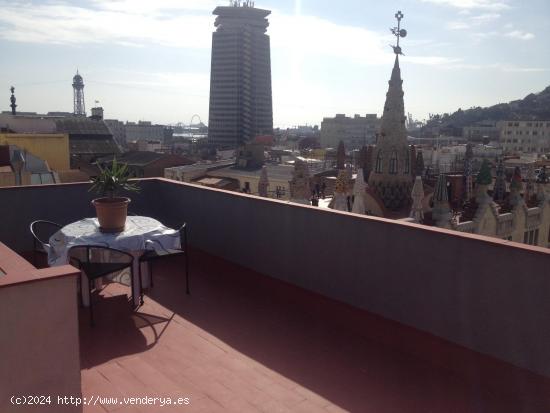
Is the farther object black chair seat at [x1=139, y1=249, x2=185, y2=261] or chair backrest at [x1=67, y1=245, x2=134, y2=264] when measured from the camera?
black chair seat at [x1=139, y1=249, x2=185, y2=261]

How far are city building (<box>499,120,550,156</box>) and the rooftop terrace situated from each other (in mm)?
105138

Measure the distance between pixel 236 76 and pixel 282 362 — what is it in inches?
5175

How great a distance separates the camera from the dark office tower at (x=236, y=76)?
13050 centimetres

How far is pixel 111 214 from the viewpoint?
16.8 ft

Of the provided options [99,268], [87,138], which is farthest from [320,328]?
[87,138]

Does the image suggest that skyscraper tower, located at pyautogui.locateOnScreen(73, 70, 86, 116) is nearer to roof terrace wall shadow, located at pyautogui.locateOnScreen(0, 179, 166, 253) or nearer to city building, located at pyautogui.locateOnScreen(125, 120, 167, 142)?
city building, located at pyautogui.locateOnScreen(125, 120, 167, 142)

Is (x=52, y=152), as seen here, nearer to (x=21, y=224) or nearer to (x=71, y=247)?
(x=21, y=224)

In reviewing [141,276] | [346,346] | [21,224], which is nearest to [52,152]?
[21,224]

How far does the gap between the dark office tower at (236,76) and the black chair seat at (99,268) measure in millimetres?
124725

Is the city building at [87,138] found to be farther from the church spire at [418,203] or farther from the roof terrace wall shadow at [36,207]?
the roof terrace wall shadow at [36,207]

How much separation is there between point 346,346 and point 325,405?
3.26 ft

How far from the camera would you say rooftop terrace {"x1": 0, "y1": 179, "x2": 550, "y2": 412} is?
11.0 ft

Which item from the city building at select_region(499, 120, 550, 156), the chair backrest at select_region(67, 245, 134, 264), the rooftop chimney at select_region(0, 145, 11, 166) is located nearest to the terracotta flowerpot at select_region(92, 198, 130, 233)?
the chair backrest at select_region(67, 245, 134, 264)

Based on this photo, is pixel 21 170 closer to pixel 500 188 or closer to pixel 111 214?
pixel 111 214
